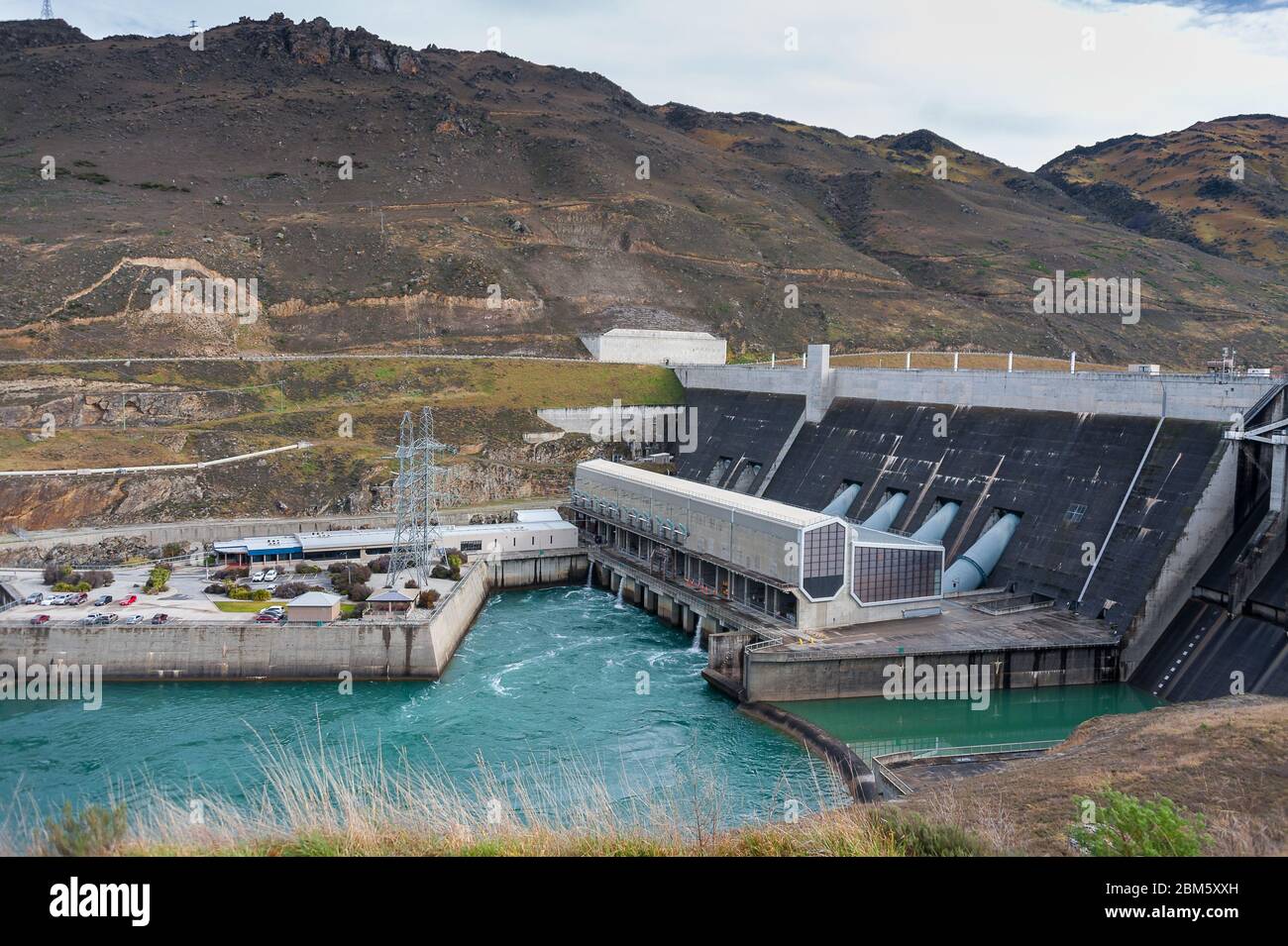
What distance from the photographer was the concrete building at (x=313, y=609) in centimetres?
3681

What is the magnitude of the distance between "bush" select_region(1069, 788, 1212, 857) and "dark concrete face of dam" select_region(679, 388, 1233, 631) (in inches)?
1111

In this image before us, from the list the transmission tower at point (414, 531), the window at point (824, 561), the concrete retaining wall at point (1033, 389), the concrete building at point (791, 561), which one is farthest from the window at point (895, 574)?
the transmission tower at point (414, 531)

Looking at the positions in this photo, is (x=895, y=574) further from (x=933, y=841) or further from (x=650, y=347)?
(x=650, y=347)

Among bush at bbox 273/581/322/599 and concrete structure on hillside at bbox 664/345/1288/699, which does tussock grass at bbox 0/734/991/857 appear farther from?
bush at bbox 273/581/322/599

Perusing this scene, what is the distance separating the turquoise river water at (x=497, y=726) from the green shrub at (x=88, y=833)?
17.3m

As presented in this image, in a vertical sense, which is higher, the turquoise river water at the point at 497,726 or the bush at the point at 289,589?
the bush at the point at 289,589

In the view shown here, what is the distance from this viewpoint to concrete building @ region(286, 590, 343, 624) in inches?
1449

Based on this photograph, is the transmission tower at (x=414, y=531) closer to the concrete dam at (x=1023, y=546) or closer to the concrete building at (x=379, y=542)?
the concrete building at (x=379, y=542)

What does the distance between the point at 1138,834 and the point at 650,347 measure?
77.7 meters

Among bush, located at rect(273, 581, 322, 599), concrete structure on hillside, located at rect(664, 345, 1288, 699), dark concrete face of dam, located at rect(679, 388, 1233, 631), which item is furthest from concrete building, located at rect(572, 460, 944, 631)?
bush, located at rect(273, 581, 322, 599)

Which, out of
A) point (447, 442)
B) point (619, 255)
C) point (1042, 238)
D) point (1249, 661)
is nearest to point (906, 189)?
point (1042, 238)
